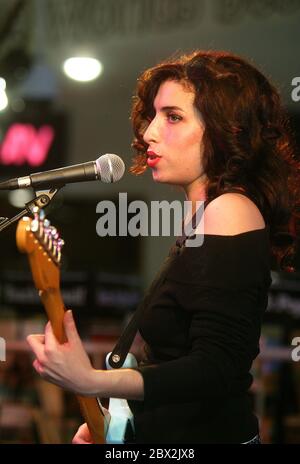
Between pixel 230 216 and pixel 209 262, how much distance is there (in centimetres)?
9

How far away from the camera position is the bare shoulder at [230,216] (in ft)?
4.11

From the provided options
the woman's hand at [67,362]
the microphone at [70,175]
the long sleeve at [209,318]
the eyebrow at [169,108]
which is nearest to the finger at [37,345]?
the woman's hand at [67,362]

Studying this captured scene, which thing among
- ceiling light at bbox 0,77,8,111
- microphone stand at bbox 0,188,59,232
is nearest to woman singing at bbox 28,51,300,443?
microphone stand at bbox 0,188,59,232

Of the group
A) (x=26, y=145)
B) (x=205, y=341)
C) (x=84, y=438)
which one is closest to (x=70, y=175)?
(x=205, y=341)

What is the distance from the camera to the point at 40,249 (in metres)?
1.08

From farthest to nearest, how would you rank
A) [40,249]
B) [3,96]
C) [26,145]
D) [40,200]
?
[26,145] < [3,96] < [40,200] < [40,249]

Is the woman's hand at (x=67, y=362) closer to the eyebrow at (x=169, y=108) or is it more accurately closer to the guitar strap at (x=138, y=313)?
the guitar strap at (x=138, y=313)

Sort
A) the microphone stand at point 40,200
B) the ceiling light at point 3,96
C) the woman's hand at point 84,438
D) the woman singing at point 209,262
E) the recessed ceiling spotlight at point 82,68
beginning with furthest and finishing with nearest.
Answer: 1. the recessed ceiling spotlight at point 82,68
2. the ceiling light at point 3,96
3. the woman's hand at point 84,438
4. the microphone stand at point 40,200
5. the woman singing at point 209,262

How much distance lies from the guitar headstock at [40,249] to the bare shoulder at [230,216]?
0.28m

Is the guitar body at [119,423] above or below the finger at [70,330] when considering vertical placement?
below

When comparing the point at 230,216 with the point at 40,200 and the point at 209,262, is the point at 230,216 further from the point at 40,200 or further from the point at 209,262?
the point at 40,200

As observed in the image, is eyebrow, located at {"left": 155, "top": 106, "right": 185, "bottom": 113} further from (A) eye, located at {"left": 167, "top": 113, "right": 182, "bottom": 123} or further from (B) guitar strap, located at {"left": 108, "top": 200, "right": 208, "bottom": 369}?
(B) guitar strap, located at {"left": 108, "top": 200, "right": 208, "bottom": 369}

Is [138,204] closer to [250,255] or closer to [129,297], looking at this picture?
[250,255]
